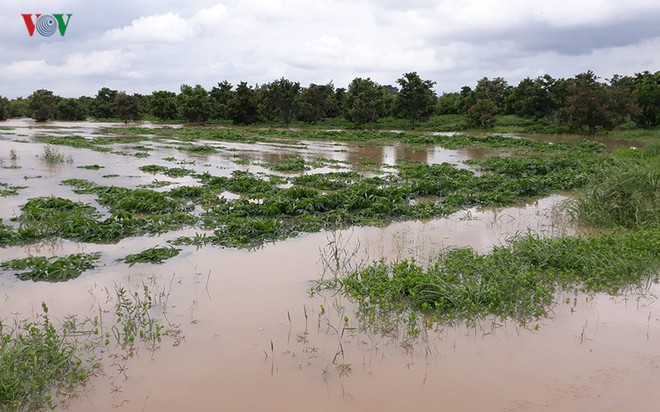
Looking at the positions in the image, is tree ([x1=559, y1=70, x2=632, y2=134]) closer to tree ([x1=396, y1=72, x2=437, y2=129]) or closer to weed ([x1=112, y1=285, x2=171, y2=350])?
tree ([x1=396, y1=72, x2=437, y2=129])

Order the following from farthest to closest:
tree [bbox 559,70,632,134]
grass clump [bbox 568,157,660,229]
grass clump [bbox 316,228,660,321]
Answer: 1. tree [bbox 559,70,632,134]
2. grass clump [bbox 568,157,660,229]
3. grass clump [bbox 316,228,660,321]

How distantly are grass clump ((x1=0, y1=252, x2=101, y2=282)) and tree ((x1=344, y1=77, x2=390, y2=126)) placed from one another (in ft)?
110

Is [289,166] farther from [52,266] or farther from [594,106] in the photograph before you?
[594,106]

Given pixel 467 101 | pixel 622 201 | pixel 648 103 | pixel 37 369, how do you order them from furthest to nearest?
pixel 467 101, pixel 648 103, pixel 622 201, pixel 37 369

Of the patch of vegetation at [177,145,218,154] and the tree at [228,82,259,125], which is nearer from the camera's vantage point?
the patch of vegetation at [177,145,218,154]

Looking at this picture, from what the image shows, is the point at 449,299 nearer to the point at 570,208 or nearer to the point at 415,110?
the point at 570,208

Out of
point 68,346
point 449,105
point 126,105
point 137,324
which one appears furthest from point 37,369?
point 126,105

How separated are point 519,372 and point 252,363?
2.46 meters

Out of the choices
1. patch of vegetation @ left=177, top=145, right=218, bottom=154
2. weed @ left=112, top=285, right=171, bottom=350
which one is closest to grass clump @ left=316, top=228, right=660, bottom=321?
weed @ left=112, top=285, right=171, bottom=350

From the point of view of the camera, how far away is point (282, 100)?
1670 inches

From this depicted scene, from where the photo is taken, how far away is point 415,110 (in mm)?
39250

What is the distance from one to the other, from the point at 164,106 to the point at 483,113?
32.3 meters

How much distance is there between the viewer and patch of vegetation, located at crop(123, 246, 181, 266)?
715 centimetres

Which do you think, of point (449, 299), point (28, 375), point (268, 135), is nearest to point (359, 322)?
point (449, 299)
